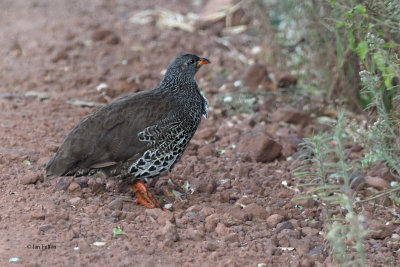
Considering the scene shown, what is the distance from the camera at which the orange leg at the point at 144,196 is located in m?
5.77

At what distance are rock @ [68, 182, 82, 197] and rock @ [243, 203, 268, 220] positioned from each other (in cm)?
145

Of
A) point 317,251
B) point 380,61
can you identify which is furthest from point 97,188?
point 380,61

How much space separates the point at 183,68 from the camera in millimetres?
6617

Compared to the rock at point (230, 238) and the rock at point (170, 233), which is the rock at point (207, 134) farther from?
the rock at point (170, 233)

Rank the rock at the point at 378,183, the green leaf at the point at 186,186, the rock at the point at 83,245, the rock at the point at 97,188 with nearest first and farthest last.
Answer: the rock at the point at 83,245 < the rock at the point at 97,188 < the green leaf at the point at 186,186 < the rock at the point at 378,183

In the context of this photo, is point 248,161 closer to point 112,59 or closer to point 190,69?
point 190,69

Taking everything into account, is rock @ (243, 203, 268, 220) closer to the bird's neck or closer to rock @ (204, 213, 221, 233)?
rock @ (204, 213, 221, 233)

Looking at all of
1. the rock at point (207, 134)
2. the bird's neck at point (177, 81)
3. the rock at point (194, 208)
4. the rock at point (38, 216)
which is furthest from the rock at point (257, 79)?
the rock at point (38, 216)

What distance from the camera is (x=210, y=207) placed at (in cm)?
568

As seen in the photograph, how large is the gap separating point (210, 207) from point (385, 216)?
1.53 meters

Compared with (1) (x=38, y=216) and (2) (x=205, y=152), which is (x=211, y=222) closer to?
(1) (x=38, y=216)

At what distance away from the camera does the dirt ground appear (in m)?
4.82

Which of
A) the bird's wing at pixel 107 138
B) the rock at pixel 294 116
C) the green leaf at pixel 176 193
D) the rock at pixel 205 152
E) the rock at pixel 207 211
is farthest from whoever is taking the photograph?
the rock at pixel 294 116

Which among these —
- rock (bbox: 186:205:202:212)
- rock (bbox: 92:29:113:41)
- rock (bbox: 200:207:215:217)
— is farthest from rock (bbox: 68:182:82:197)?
rock (bbox: 92:29:113:41)
